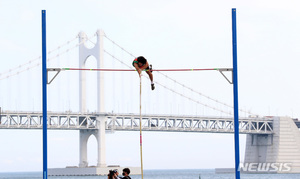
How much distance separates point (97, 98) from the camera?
82.7 m

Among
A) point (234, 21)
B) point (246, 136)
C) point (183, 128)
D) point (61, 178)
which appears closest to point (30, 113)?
point (61, 178)

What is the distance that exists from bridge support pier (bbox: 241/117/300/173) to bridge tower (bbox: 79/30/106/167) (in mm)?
18375

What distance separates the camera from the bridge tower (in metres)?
82.6

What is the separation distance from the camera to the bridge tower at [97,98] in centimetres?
8262

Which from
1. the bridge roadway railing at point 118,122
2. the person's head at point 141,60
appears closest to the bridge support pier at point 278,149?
the bridge roadway railing at point 118,122

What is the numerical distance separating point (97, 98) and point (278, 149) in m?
22.6

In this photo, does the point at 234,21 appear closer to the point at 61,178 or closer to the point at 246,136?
the point at 61,178

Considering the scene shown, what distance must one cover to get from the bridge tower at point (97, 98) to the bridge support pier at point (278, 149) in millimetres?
18375

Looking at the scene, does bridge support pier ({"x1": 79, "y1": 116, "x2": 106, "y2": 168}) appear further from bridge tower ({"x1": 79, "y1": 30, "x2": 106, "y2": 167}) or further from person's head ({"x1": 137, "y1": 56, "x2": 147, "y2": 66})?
person's head ({"x1": 137, "y1": 56, "x2": 147, "y2": 66})

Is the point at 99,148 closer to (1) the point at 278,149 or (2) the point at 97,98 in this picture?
(2) the point at 97,98

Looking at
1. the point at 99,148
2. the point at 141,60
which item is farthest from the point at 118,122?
the point at 141,60

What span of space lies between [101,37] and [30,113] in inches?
490

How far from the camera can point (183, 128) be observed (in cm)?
8731

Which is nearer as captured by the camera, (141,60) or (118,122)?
(141,60)
